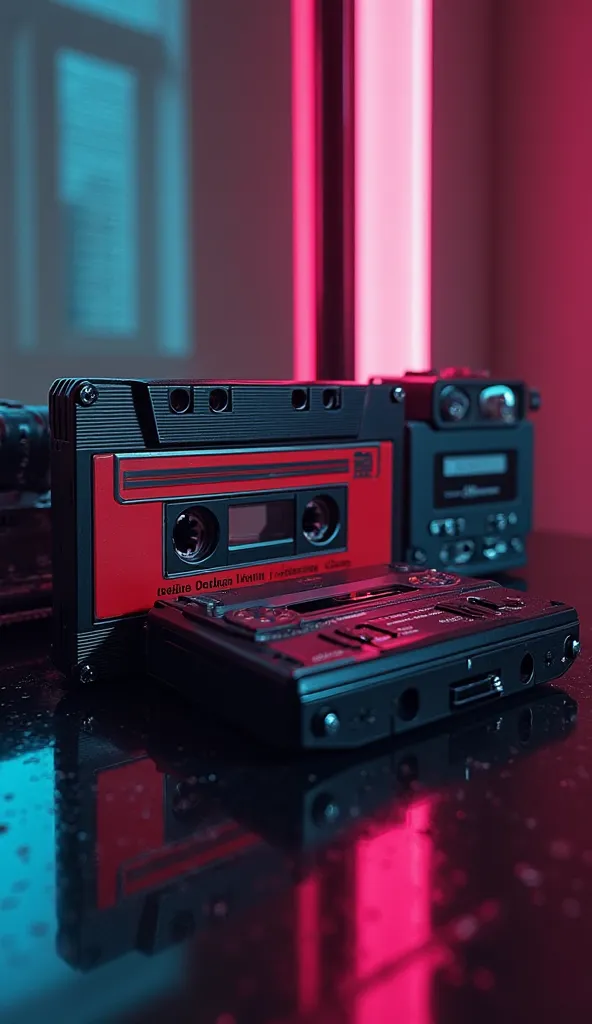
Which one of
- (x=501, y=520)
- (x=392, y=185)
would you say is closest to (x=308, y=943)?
(x=501, y=520)

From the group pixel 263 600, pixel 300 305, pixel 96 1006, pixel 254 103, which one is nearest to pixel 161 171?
pixel 254 103

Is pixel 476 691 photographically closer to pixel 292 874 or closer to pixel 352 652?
pixel 352 652

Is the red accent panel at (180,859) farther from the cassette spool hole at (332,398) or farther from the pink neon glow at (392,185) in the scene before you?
the pink neon glow at (392,185)

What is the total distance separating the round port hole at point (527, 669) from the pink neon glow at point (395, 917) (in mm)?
213

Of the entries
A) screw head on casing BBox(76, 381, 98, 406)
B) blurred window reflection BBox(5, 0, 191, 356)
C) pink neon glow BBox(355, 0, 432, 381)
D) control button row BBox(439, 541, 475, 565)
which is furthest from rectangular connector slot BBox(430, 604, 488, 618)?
pink neon glow BBox(355, 0, 432, 381)

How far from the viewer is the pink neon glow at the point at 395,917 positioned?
1.22ft

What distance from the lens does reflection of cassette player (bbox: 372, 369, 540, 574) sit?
114cm

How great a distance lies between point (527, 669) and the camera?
730 mm

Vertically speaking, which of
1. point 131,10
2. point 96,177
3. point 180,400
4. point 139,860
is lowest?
point 139,860

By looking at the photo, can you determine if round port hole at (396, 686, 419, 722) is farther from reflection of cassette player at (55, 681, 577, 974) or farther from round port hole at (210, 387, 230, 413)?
round port hole at (210, 387, 230, 413)

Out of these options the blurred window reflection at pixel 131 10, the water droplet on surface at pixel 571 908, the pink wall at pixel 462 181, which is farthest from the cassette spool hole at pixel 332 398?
the pink wall at pixel 462 181

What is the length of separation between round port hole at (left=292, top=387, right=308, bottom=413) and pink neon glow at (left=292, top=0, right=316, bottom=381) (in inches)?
47.9

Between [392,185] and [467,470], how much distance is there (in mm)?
1394

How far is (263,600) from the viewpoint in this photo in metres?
0.75
